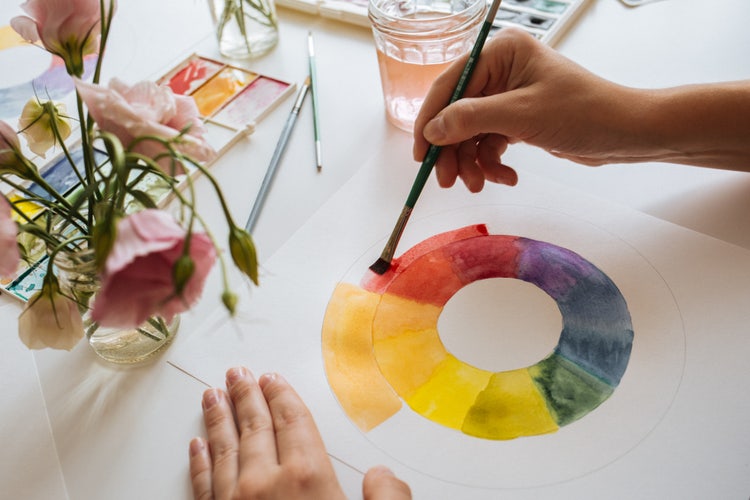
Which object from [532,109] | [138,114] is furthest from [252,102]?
[138,114]

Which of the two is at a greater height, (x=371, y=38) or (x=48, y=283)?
(x=48, y=283)

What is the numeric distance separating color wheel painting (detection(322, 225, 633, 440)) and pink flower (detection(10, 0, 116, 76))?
15.1 inches

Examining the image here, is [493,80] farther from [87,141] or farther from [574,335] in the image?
[87,141]

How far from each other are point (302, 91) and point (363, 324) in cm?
48

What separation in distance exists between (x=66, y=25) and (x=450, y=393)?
20.1 inches

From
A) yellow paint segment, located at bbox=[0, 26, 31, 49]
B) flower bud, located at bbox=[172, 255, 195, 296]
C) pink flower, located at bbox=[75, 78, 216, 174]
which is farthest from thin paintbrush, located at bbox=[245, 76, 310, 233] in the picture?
yellow paint segment, located at bbox=[0, 26, 31, 49]

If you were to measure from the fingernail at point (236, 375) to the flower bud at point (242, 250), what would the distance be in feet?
0.82

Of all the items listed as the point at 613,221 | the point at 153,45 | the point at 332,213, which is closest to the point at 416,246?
the point at 332,213

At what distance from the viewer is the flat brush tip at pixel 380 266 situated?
80 cm

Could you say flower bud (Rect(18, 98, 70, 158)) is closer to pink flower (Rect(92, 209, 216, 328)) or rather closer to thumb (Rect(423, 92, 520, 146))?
pink flower (Rect(92, 209, 216, 328))

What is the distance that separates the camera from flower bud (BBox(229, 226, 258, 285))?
0.48 metres

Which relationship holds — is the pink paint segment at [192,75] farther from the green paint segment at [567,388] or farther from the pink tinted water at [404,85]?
the green paint segment at [567,388]

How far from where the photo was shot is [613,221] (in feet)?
2.72

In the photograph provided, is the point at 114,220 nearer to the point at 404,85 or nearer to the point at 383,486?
the point at 383,486
